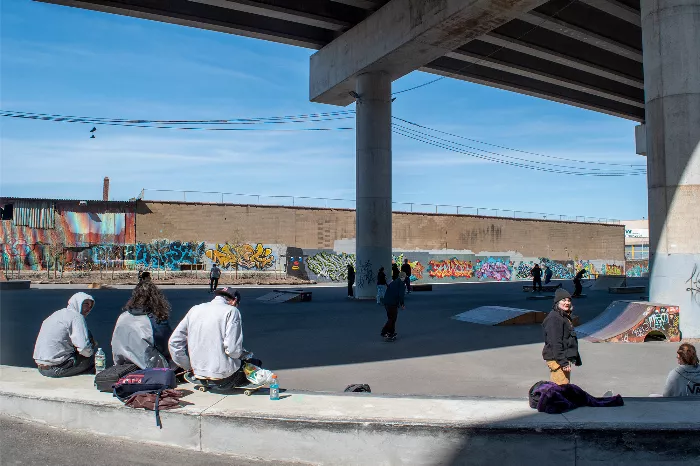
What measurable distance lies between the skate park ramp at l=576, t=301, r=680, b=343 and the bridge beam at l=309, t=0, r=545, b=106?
34.5ft

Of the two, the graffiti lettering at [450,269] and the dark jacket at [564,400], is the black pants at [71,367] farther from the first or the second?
the graffiti lettering at [450,269]

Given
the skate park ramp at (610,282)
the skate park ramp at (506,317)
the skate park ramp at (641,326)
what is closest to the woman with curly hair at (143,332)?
the skate park ramp at (641,326)

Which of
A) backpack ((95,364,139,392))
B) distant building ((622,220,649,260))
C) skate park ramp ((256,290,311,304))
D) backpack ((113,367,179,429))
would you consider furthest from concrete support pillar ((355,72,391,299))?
distant building ((622,220,649,260))

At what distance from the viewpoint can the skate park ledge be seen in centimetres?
521

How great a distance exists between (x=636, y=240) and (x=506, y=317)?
Result: 103910 mm

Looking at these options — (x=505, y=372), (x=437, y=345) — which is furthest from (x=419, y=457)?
(x=437, y=345)

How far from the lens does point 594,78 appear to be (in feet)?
108

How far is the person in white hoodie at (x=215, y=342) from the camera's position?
6395 mm

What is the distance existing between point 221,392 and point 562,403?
3625mm

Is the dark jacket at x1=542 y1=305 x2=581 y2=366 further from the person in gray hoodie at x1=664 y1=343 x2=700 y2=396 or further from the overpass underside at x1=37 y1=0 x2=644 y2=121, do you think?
the overpass underside at x1=37 y1=0 x2=644 y2=121

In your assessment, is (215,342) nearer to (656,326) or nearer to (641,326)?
(641,326)

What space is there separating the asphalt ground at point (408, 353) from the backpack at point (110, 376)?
107 inches

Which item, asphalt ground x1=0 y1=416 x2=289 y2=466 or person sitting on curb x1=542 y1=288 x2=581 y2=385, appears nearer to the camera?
asphalt ground x1=0 y1=416 x2=289 y2=466

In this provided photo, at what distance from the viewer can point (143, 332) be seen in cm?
700
